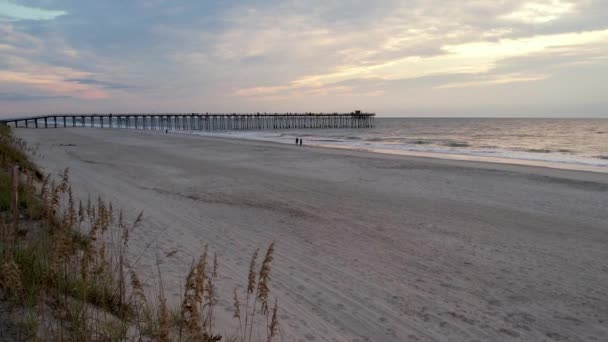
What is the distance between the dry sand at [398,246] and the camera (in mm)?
4402

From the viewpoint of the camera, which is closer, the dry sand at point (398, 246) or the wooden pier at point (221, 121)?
the dry sand at point (398, 246)

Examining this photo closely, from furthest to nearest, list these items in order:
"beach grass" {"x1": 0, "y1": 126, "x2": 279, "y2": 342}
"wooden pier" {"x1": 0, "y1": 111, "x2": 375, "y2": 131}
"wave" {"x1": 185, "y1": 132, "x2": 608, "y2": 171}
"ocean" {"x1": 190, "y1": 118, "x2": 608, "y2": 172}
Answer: "wooden pier" {"x1": 0, "y1": 111, "x2": 375, "y2": 131}, "ocean" {"x1": 190, "y1": 118, "x2": 608, "y2": 172}, "wave" {"x1": 185, "y1": 132, "x2": 608, "y2": 171}, "beach grass" {"x1": 0, "y1": 126, "x2": 279, "y2": 342}

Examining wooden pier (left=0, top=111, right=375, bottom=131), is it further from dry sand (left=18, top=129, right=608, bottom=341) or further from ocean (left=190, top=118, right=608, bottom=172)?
dry sand (left=18, top=129, right=608, bottom=341)

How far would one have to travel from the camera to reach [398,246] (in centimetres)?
702

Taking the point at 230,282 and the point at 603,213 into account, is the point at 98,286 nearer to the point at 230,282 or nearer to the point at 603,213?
the point at 230,282

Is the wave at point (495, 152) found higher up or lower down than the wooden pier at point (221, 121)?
lower down

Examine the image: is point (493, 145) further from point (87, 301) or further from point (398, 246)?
point (87, 301)

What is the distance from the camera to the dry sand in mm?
4402

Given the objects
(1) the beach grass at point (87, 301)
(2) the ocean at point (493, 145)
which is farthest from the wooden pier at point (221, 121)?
(1) the beach grass at point (87, 301)

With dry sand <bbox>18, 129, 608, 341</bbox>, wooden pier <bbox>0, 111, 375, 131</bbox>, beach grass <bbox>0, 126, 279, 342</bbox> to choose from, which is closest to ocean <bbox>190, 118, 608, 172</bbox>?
dry sand <bbox>18, 129, 608, 341</bbox>

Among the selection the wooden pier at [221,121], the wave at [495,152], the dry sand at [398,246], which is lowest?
the dry sand at [398,246]

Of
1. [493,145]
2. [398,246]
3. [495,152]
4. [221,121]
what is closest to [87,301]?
[398,246]

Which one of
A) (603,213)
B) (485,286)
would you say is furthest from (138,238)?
(603,213)

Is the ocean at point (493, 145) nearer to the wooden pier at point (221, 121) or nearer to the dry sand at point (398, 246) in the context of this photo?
the dry sand at point (398, 246)
